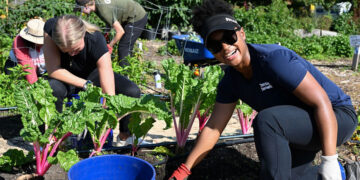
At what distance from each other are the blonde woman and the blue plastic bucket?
84 centimetres

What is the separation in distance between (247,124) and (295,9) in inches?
579

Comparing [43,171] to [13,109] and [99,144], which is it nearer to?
[99,144]

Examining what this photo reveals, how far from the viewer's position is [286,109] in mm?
2025

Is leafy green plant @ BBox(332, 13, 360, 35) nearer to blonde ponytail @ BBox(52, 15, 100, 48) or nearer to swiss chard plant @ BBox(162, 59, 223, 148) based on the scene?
swiss chard plant @ BBox(162, 59, 223, 148)

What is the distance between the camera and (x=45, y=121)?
2314mm

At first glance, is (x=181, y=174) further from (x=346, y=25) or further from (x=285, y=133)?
(x=346, y=25)

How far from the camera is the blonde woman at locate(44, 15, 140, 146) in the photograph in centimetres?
262

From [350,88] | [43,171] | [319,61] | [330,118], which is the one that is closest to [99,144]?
[43,171]

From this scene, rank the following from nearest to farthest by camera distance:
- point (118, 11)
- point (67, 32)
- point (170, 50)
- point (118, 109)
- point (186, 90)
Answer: point (118, 109) < point (67, 32) < point (186, 90) < point (118, 11) < point (170, 50)

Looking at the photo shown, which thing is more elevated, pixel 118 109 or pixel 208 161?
pixel 118 109

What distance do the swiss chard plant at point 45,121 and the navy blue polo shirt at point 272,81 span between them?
2.85ft

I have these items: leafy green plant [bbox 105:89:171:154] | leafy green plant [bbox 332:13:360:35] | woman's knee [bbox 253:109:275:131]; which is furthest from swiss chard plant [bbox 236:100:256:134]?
leafy green plant [bbox 332:13:360:35]

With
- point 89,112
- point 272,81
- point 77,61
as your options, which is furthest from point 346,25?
point 89,112

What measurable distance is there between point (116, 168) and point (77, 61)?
4.23 feet
